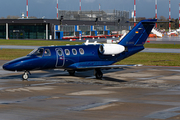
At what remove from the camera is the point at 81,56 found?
93.9ft

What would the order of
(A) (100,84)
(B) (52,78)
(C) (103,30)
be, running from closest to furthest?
(A) (100,84) < (B) (52,78) < (C) (103,30)

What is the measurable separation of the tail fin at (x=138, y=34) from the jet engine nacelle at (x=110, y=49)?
1.33m

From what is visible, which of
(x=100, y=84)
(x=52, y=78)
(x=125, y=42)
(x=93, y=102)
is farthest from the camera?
(x=125, y=42)

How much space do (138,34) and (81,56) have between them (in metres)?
6.75

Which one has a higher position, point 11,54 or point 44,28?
point 44,28

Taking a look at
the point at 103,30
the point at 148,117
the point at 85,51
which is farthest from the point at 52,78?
the point at 103,30

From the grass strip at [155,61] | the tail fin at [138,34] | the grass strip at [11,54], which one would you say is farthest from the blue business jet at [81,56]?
the grass strip at [11,54]

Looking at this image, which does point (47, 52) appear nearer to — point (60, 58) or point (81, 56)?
point (60, 58)

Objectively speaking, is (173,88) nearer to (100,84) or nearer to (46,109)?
(100,84)

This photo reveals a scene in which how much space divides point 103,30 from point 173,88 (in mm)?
125205

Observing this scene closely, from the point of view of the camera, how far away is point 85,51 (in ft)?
95.0

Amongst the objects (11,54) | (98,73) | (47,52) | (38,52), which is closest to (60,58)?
(47,52)

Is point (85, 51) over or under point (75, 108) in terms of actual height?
over

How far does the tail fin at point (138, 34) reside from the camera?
3106cm
